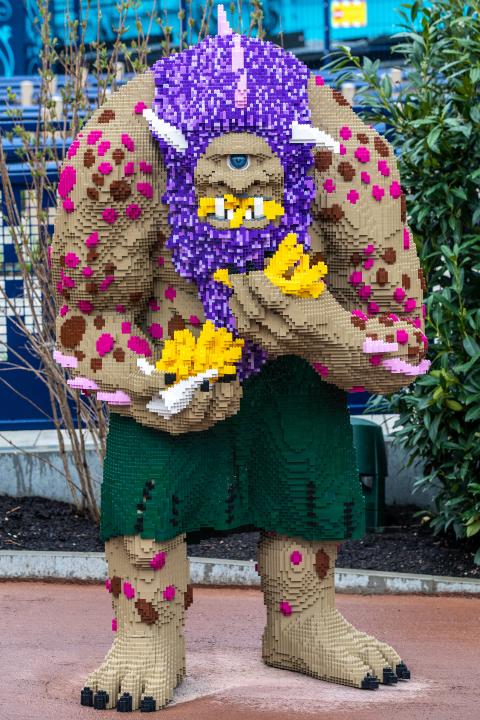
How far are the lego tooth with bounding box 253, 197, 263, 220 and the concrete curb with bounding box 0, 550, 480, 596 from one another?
7.81 ft

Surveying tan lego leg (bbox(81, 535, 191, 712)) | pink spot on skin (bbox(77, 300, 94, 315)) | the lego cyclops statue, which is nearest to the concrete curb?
the lego cyclops statue

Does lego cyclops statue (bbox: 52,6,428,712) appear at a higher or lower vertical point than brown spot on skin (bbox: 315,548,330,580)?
higher

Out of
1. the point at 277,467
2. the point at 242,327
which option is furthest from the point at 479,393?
the point at 242,327

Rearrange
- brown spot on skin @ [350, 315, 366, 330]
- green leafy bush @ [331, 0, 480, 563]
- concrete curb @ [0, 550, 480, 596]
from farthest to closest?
green leafy bush @ [331, 0, 480, 563]
concrete curb @ [0, 550, 480, 596]
brown spot on skin @ [350, 315, 366, 330]

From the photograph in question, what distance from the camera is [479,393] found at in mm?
6270

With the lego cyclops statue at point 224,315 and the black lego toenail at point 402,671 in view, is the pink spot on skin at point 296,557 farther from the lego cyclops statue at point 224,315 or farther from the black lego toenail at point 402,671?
the black lego toenail at point 402,671

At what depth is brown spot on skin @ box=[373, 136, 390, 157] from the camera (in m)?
4.50

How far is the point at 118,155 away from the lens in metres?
4.34

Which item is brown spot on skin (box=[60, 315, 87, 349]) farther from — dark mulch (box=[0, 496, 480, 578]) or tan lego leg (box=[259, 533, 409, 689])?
dark mulch (box=[0, 496, 480, 578])

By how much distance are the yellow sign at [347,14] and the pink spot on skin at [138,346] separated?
12782 mm

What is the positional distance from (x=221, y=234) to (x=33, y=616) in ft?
7.34

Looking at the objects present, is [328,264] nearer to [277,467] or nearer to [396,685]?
[277,467]

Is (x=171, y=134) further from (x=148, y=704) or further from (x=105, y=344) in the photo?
(x=148, y=704)

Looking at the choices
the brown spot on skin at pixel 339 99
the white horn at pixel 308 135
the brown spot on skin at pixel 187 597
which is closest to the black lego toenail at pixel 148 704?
the brown spot on skin at pixel 187 597
